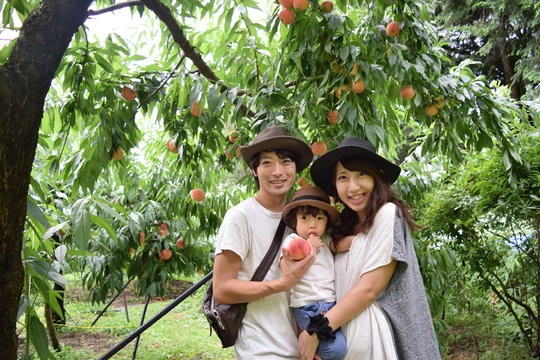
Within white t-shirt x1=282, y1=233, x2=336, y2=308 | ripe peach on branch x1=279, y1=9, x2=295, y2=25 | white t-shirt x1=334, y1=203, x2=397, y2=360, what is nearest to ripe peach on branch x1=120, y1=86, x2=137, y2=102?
ripe peach on branch x1=279, y1=9, x2=295, y2=25

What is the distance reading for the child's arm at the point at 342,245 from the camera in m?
1.59

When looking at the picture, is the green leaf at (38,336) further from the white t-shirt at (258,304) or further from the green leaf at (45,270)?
the white t-shirt at (258,304)

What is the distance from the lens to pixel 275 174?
168 centimetres

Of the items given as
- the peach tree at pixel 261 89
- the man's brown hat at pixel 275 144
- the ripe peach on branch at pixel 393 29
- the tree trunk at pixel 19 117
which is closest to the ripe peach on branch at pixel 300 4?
the peach tree at pixel 261 89

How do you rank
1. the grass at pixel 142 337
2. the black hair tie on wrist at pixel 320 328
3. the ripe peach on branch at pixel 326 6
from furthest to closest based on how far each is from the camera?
the grass at pixel 142 337
the ripe peach on branch at pixel 326 6
the black hair tie on wrist at pixel 320 328

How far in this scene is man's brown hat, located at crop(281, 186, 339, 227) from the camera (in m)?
1.57

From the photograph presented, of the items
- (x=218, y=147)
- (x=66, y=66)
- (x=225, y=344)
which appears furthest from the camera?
(x=218, y=147)

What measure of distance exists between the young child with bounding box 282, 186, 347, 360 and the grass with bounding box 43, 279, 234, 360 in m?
4.02

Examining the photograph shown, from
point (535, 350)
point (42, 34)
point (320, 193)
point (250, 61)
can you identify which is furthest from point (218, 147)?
point (535, 350)

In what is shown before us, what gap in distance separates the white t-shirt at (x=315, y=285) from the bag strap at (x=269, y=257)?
0.08 m

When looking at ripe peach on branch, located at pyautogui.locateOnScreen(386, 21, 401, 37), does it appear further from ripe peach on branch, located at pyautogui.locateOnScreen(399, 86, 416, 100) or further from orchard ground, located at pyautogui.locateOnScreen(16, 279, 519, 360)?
orchard ground, located at pyautogui.locateOnScreen(16, 279, 519, 360)

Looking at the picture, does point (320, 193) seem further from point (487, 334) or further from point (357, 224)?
point (487, 334)

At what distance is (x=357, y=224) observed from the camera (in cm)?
162

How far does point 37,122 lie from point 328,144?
159cm
